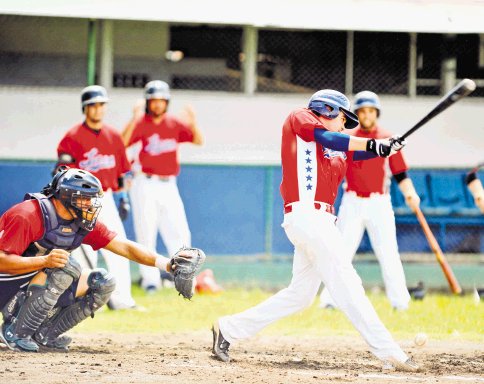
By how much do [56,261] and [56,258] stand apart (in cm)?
2

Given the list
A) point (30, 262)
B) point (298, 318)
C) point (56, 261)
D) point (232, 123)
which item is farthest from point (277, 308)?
point (232, 123)

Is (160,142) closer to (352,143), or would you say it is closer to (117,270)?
(117,270)

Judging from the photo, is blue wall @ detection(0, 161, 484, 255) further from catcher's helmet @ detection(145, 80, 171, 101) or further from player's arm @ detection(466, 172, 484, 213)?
player's arm @ detection(466, 172, 484, 213)

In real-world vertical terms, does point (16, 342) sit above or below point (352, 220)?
below

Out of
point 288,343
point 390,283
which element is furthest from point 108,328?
point 390,283

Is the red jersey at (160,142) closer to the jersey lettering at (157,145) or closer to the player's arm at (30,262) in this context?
the jersey lettering at (157,145)

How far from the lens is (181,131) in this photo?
12.6 m

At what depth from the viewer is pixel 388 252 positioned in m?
11.2

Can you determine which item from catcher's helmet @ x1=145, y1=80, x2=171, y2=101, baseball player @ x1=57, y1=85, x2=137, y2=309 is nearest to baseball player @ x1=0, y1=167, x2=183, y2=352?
baseball player @ x1=57, y1=85, x2=137, y2=309

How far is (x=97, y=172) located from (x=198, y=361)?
10.6ft

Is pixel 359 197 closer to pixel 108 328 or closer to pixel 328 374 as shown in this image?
pixel 108 328

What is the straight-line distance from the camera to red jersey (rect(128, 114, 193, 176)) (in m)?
12.5

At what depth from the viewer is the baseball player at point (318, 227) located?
7.78 metres

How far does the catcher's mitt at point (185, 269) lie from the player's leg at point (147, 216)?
4.24m
